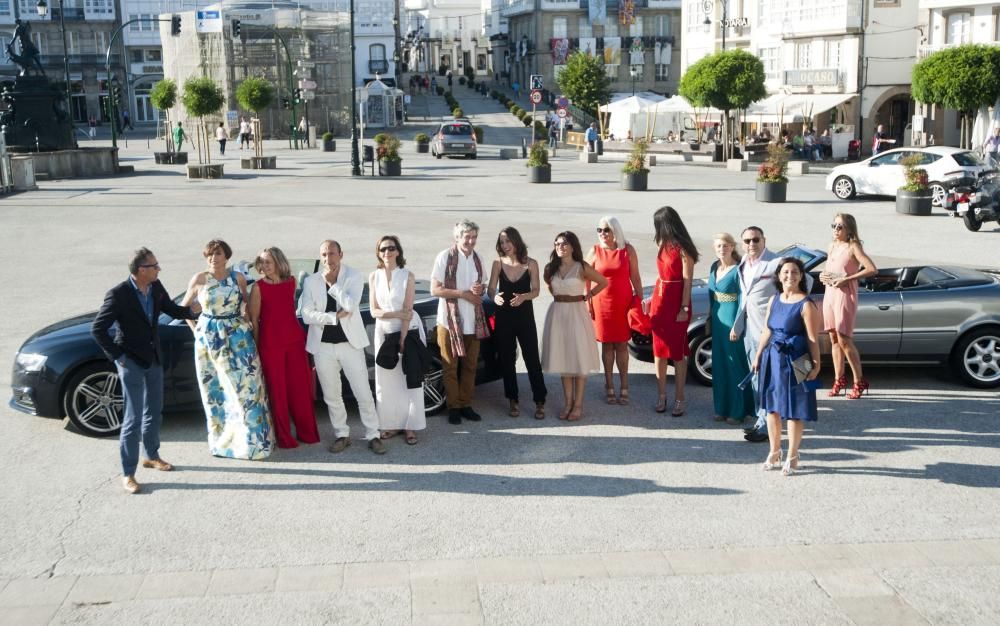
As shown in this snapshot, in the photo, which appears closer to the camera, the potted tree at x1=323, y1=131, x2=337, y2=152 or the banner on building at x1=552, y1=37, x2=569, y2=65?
the potted tree at x1=323, y1=131, x2=337, y2=152

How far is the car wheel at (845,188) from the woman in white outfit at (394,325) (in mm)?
21641

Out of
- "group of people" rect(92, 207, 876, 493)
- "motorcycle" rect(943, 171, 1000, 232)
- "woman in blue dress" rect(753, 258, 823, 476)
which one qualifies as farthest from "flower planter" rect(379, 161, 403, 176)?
"woman in blue dress" rect(753, 258, 823, 476)

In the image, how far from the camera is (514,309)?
29.0 feet

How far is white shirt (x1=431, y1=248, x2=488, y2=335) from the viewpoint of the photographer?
28.3ft

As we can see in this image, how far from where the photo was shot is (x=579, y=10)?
89000mm

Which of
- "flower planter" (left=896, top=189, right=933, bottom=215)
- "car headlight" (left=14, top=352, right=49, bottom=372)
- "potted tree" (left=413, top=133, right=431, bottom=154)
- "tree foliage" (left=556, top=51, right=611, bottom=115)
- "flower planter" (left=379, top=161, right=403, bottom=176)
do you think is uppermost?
"tree foliage" (left=556, top=51, right=611, bottom=115)

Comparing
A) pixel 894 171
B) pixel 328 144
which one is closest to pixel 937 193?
pixel 894 171

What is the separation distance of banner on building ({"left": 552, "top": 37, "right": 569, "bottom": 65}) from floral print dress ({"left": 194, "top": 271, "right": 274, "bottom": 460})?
82.8 meters

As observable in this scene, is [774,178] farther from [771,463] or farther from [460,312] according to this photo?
[771,463]

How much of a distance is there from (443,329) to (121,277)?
9.17m

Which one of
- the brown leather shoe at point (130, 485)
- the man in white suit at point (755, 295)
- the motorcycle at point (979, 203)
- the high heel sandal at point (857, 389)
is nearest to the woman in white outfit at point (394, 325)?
the brown leather shoe at point (130, 485)

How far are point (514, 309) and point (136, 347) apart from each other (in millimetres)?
3037

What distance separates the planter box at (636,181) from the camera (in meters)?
29.6

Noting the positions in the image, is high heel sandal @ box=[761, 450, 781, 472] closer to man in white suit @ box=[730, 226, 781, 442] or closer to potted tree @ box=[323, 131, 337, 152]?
man in white suit @ box=[730, 226, 781, 442]
